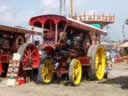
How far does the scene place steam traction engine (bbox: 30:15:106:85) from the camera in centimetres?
1449

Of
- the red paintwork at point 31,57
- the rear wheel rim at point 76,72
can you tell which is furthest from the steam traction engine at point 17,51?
the rear wheel rim at point 76,72

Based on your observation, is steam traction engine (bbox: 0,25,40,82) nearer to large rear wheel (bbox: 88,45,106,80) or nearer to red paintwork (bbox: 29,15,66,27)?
red paintwork (bbox: 29,15,66,27)

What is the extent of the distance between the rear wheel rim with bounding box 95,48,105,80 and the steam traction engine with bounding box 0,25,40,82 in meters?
2.39

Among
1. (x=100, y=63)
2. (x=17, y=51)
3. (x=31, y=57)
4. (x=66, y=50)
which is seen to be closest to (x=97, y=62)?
(x=100, y=63)

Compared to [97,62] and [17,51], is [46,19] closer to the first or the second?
[17,51]

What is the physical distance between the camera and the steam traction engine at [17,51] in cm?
1507

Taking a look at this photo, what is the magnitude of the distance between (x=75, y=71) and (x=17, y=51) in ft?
8.60

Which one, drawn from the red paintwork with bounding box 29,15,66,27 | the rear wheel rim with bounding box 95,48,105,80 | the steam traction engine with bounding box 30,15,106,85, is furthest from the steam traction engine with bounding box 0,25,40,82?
the rear wheel rim with bounding box 95,48,105,80

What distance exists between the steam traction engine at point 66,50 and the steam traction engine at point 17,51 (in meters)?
0.69

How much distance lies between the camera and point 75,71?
14.5 m

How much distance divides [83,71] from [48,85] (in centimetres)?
225

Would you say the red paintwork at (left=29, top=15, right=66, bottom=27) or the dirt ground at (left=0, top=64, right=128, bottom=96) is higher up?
the red paintwork at (left=29, top=15, right=66, bottom=27)

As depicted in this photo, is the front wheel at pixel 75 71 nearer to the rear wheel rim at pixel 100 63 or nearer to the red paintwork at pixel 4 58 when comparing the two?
the rear wheel rim at pixel 100 63

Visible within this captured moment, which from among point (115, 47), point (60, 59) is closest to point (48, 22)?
point (60, 59)
